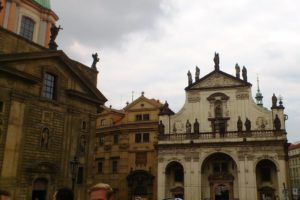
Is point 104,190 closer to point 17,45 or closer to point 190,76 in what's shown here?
point 17,45

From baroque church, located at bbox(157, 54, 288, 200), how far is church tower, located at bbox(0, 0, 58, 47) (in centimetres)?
1637

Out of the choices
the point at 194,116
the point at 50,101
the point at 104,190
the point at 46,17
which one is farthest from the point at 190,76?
→ the point at 104,190

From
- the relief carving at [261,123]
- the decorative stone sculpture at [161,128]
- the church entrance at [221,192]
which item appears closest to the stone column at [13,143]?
the decorative stone sculpture at [161,128]

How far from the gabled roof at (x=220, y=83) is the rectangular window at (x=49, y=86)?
64.5 feet

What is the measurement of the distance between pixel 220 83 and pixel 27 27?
70.9ft

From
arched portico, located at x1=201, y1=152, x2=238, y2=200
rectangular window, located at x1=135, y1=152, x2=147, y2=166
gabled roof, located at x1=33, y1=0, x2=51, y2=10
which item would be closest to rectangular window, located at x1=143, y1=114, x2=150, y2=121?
rectangular window, located at x1=135, y1=152, x2=147, y2=166

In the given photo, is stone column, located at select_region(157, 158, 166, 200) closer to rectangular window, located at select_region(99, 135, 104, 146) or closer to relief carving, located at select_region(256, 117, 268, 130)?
rectangular window, located at select_region(99, 135, 104, 146)

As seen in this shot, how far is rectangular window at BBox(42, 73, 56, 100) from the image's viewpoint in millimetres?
25844

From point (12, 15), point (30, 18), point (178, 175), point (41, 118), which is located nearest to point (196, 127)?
point (178, 175)

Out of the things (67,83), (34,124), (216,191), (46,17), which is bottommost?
(216,191)

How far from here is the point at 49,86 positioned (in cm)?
2625

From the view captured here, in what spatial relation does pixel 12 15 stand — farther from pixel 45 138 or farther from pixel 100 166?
pixel 100 166

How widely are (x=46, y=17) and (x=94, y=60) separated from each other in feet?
22.0

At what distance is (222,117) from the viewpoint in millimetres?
40625
